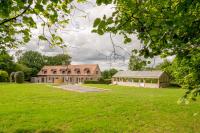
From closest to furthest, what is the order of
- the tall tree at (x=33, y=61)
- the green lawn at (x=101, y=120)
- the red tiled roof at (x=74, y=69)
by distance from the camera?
the green lawn at (x=101, y=120), the red tiled roof at (x=74, y=69), the tall tree at (x=33, y=61)

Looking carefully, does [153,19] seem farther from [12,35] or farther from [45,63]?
[45,63]

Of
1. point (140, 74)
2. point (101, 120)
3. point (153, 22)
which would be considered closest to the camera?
point (153, 22)

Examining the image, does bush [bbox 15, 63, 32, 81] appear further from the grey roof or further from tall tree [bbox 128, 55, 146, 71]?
tall tree [bbox 128, 55, 146, 71]

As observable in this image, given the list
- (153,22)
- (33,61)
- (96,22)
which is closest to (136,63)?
(153,22)

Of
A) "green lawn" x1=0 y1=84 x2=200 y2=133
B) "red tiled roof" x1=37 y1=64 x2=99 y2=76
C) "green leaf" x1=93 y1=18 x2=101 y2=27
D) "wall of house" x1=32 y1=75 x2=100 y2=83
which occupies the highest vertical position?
"red tiled roof" x1=37 y1=64 x2=99 y2=76

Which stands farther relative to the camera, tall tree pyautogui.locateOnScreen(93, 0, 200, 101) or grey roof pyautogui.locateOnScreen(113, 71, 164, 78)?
grey roof pyautogui.locateOnScreen(113, 71, 164, 78)

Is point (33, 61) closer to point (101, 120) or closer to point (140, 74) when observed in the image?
point (140, 74)

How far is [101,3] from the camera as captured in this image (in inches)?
153

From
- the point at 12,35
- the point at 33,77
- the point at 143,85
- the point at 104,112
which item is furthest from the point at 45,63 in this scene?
the point at 12,35

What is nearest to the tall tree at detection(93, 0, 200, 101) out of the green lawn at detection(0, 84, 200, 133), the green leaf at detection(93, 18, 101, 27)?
the green leaf at detection(93, 18, 101, 27)

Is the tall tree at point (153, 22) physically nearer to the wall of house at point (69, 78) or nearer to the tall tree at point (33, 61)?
the wall of house at point (69, 78)

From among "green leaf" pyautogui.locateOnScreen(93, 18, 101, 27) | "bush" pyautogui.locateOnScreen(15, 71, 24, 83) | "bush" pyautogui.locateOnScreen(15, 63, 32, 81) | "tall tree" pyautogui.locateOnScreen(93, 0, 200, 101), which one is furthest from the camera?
"bush" pyautogui.locateOnScreen(15, 63, 32, 81)

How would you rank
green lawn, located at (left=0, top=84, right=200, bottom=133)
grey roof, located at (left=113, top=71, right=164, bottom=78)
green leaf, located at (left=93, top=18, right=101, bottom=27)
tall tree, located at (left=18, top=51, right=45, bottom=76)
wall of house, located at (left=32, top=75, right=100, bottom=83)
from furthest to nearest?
tall tree, located at (left=18, top=51, right=45, bottom=76) → wall of house, located at (left=32, top=75, right=100, bottom=83) → grey roof, located at (left=113, top=71, right=164, bottom=78) → green lawn, located at (left=0, top=84, right=200, bottom=133) → green leaf, located at (left=93, top=18, right=101, bottom=27)

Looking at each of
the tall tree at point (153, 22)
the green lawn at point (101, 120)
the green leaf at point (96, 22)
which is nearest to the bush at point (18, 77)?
the green lawn at point (101, 120)
